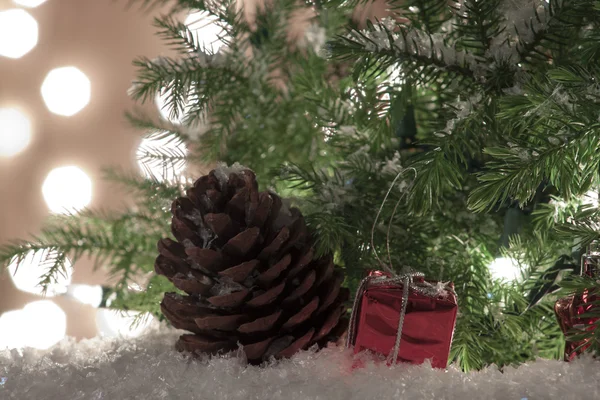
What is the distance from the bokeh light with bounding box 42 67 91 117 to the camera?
1.01 m

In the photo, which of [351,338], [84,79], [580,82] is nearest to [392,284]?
[351,338]

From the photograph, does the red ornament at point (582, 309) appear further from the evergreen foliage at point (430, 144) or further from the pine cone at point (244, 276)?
the pine cone at point (244, 276)

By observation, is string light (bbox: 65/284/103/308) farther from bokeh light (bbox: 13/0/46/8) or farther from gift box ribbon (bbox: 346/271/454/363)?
bokeh light (bbox: 13/0/46/8)

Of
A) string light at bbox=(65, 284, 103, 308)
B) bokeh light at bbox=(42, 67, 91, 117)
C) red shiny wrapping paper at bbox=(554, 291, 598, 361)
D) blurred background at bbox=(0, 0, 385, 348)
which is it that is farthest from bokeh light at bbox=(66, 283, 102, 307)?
bokeh light at bbox=(42, 67, 91, 117)

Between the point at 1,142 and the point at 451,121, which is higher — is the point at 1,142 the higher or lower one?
the lower one

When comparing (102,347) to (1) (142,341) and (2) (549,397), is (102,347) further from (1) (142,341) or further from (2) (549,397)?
(2) (549,397)

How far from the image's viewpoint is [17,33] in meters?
0.99

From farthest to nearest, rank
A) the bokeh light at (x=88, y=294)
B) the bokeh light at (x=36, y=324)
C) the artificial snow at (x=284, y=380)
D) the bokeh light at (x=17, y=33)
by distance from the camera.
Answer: the bokeh light at (x=17, y=33) → the bokeh light at (x=36, y=324) → the bokeh light at (x=88, y=294) → the artificial snow at (x=284, y=380)

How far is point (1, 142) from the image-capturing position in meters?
1.01

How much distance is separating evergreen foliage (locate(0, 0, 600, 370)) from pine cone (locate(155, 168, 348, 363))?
0.09ft

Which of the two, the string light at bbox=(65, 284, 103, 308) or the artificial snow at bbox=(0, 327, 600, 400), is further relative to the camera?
the string light at bbox=(65, 284, 103, 308)

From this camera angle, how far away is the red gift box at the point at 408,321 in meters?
0.29

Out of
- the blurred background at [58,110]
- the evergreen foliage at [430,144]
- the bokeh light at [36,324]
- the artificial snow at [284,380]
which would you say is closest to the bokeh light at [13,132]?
the blurred background at [58,110]

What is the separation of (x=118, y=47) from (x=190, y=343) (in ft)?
2.85
